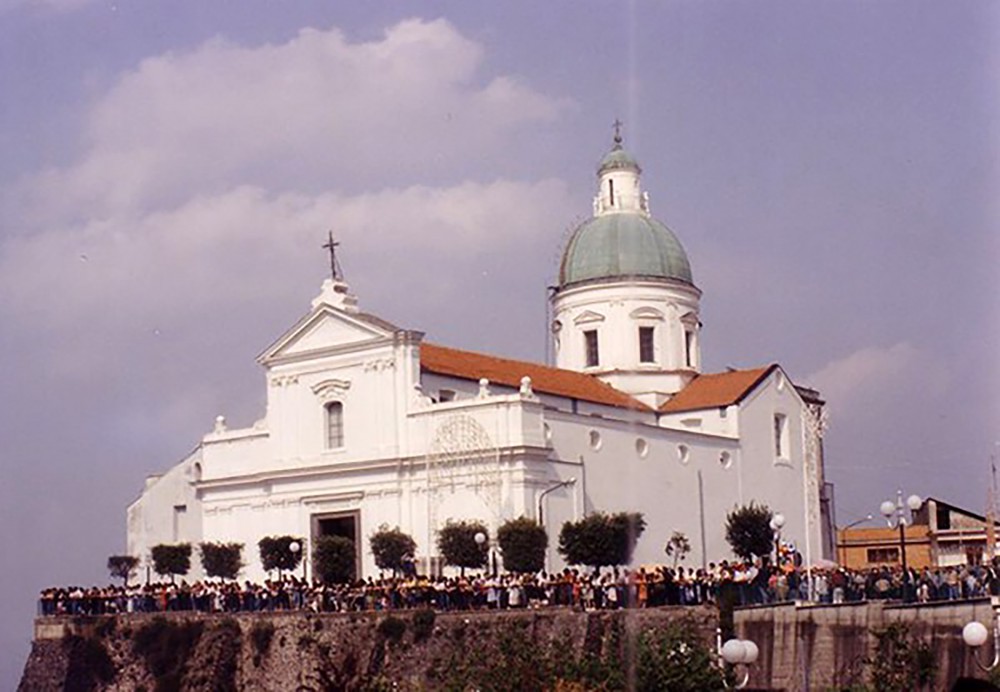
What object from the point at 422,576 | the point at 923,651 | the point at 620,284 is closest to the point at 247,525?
the point at 422,576

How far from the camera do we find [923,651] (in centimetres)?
3105

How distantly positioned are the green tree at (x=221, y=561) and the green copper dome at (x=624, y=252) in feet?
56.1

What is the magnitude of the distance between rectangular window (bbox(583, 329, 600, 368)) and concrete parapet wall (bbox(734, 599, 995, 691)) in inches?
1091

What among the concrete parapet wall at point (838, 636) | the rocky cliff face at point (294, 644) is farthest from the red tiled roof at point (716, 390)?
the concrete parapet wall at point (838, 636)

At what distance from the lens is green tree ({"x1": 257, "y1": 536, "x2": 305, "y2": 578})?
5322 cm

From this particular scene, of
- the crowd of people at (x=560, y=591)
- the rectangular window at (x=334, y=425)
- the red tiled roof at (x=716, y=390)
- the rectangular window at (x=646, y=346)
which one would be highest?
the rectangular window at (x=646, y=346)

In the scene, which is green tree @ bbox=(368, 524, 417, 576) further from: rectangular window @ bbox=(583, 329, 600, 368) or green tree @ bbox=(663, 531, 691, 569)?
rectangular window @ bbox=(583, 329, 600, 368)

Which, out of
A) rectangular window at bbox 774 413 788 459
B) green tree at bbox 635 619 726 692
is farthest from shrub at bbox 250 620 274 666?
rectangular window at bbox 774 413 788 459

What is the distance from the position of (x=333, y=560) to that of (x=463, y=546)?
442cm

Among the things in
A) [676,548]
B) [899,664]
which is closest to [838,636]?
[899,664]

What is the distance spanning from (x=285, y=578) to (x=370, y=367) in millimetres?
7271

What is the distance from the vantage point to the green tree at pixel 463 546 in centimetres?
4919

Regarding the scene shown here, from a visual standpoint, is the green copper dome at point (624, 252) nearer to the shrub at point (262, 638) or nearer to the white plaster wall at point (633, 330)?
the white plaster wall at point (633, 330)

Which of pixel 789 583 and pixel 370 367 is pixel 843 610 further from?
pixel 370 367
